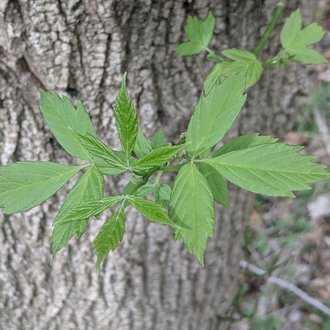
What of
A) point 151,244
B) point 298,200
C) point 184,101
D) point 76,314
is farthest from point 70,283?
point 298,200

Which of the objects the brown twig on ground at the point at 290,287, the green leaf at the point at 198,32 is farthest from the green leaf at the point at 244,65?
the brown twig on ground at the point at 290,287

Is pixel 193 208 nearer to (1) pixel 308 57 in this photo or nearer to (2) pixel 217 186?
(2) pixel 217 186

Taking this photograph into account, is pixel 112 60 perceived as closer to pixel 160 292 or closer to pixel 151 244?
pixel 151 244

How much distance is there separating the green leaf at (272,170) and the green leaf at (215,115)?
42 millimetres

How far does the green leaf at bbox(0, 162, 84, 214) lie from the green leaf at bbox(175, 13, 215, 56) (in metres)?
0.52

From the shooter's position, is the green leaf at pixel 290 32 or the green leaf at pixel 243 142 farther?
the green leaf at pixel 290 32

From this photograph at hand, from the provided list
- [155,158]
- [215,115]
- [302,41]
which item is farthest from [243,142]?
[302,41]

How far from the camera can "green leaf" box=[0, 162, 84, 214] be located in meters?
0.77

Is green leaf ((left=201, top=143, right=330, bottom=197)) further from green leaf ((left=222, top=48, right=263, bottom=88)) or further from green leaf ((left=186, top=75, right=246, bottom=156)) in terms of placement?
green leaf ((left=222, top=48, right=263, bottom=88))

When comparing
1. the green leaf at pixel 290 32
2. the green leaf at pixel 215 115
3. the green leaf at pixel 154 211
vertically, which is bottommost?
the green leaf at pixel 154 211

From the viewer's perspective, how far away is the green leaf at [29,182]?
2.53ft

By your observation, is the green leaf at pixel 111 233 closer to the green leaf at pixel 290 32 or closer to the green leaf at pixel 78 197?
the green leaf at pixel 78 197

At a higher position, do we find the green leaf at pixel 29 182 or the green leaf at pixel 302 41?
the green leaf at pixel 302 41

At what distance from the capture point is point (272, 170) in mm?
714
